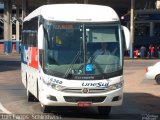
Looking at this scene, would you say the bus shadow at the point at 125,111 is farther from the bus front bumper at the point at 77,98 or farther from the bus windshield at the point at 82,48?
the bus windshield at the point at 82,48

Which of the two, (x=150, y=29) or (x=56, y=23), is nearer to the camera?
(x=56, y=23)

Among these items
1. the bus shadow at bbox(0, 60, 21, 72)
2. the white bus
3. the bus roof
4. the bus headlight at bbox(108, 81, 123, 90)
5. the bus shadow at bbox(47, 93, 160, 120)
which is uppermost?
the bus roof

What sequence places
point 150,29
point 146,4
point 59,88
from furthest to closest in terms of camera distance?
point 146,4
point 150,29
point 59,88

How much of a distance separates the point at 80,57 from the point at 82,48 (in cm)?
26

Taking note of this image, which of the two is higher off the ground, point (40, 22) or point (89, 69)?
point (40, 22)

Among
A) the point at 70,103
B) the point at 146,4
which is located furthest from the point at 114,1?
the point at 70,103

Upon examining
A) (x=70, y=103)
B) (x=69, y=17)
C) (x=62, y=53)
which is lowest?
(x=70, y=103)

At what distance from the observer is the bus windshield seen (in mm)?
14898

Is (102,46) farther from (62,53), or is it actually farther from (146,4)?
(146,4)

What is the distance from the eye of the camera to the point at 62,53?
1506 centimetres

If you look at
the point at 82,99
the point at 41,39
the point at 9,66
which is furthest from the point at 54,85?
the point at 9,66

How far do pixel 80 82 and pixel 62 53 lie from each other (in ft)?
3.31

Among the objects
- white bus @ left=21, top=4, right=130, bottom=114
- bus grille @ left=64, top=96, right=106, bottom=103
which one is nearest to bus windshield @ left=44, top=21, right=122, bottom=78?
white bus @ left=21, top=4, right=130, bottom=114

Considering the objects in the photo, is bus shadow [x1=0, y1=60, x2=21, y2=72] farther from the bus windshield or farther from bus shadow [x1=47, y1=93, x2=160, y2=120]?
the bus windshield
